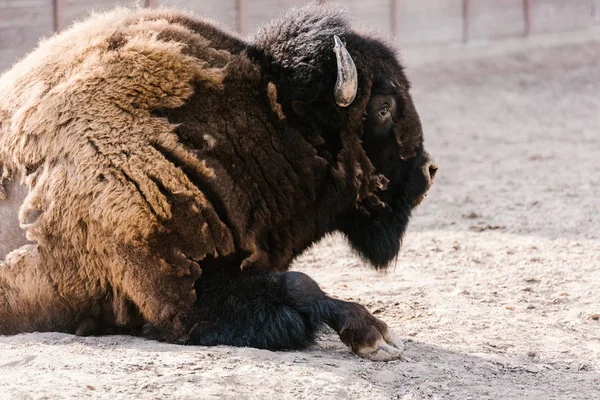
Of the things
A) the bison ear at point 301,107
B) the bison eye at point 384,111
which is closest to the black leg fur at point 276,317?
the bison ear at point 301,107

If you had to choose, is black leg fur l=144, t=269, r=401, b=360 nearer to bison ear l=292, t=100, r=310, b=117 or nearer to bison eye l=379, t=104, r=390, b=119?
bison ear l=292, t=100, r=310, b=117

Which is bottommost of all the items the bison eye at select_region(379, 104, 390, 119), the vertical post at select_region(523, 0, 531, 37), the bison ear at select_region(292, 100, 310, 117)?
the vertical post at select_region(523, 0, 531, 37)

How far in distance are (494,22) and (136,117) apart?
11777 mm

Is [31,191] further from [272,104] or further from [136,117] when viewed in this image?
[272,104]

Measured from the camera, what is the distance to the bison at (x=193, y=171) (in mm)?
4164

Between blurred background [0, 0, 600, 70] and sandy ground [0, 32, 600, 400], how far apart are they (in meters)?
3.08

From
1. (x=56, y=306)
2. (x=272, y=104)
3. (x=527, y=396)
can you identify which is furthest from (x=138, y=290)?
(x=527, y=396)

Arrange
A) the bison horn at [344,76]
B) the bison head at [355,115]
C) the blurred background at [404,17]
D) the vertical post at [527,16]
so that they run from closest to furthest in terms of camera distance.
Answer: the bison horn at [344,76]
the bison head at [355,115]
the blurred background at [404,17]
the vertical post at [527,16]

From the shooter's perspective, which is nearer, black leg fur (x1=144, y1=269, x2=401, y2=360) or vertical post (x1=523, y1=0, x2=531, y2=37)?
black leg fur (x1=144, y1=269, x2=401, y2=360)

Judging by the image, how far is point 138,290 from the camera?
4184 millimetres

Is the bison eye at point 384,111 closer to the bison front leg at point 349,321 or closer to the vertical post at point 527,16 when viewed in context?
the bison front leg at point 349,321

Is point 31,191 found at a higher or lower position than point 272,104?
lower

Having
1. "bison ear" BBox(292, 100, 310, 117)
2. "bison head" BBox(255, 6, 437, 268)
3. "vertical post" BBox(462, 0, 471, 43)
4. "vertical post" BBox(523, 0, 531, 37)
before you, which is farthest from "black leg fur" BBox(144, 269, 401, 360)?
"vertical post" BBox(523, 0, 531, 37)

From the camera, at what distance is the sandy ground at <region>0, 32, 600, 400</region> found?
3.60 metres
